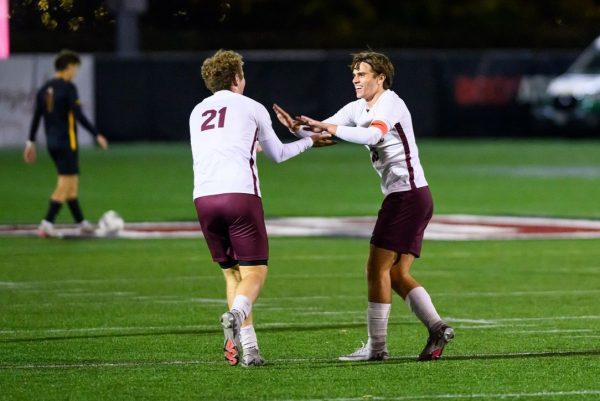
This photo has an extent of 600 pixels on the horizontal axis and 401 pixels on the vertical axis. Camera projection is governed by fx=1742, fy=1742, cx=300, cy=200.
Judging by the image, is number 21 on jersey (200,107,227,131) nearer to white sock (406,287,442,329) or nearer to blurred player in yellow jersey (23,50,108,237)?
white sock (406,287,442,329)

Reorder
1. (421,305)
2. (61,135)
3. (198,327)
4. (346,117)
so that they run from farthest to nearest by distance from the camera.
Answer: (61,135) < (198,327) < (346,117) < (421,305)

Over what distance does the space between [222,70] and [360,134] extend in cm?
89

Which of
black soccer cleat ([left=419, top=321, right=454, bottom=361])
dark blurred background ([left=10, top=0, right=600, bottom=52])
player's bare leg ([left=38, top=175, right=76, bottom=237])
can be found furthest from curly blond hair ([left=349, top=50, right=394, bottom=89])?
dark blurred background ([left=10, top=0, right=600, bottom=52])

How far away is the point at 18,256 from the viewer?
56.6 feet

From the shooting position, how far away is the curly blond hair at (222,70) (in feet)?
32.8

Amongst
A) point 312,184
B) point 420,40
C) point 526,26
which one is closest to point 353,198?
point 312,184

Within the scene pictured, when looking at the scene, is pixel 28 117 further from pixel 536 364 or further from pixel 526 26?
pixel 536 364

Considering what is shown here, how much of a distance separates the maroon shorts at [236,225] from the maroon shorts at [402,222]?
723 mm

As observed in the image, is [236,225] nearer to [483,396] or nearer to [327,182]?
[483,396]

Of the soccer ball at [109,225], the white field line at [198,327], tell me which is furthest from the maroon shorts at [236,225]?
the soccer ball at [109,225]

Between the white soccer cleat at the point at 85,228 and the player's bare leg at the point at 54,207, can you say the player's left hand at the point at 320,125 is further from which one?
the white soccer cleat at the point at 85,228

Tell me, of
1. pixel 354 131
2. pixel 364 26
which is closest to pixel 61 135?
pixel 354 131

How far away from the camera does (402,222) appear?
10211 millimetres

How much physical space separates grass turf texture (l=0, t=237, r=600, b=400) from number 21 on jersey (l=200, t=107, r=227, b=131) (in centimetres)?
137
